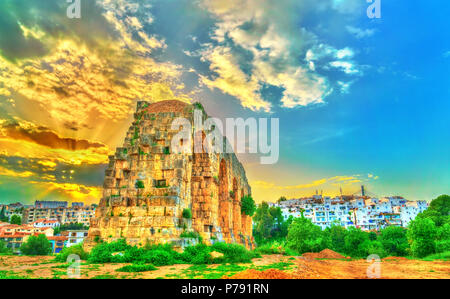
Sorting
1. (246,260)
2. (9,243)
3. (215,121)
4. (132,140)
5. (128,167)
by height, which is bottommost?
(9,243)

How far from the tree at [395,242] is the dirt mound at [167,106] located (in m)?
23.9

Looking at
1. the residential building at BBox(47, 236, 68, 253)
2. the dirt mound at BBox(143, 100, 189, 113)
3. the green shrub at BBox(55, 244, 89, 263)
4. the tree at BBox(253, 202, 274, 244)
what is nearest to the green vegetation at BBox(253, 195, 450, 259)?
the dirt mound at BBox(143, 100, 189, 113)

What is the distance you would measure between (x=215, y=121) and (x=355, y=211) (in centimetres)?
5701

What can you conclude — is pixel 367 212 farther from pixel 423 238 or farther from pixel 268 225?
pixel 423 238

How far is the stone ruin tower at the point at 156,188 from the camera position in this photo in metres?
12.4

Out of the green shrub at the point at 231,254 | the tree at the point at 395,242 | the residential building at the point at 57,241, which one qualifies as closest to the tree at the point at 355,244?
the tree at the point at 395,242

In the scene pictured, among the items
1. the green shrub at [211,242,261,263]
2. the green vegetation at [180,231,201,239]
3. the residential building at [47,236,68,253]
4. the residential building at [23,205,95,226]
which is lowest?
the residential building at [47,236,68,253]

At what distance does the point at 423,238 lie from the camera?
Result: 20500 mm

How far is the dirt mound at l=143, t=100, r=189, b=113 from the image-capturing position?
52.7 ft

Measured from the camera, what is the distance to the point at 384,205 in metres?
64.3

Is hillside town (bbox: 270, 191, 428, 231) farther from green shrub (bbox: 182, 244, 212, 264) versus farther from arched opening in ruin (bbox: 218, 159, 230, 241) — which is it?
green shrub (bbox: 182, 244, 212, 264)
